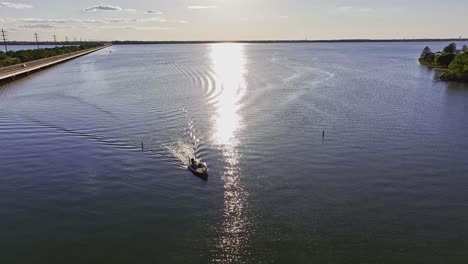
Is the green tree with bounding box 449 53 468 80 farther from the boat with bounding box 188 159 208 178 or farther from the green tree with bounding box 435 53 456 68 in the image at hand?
the boat with bounding box 188 159 208 178

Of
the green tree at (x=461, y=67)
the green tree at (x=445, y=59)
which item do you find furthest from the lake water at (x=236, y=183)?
the green tree at (x=445, y=59)

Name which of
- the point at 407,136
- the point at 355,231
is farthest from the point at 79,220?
the point at 407,136

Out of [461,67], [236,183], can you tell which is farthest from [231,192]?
[461,67]

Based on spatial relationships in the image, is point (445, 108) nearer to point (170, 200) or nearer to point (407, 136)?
point (407, 136)

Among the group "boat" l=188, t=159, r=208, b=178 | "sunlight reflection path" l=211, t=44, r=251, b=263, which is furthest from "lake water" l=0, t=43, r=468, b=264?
"boat" l=188, t=159, r=208, b=178

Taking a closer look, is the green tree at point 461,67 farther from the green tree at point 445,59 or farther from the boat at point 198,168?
the boat at point 198,168

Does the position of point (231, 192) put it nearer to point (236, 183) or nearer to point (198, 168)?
point (236, 183)
